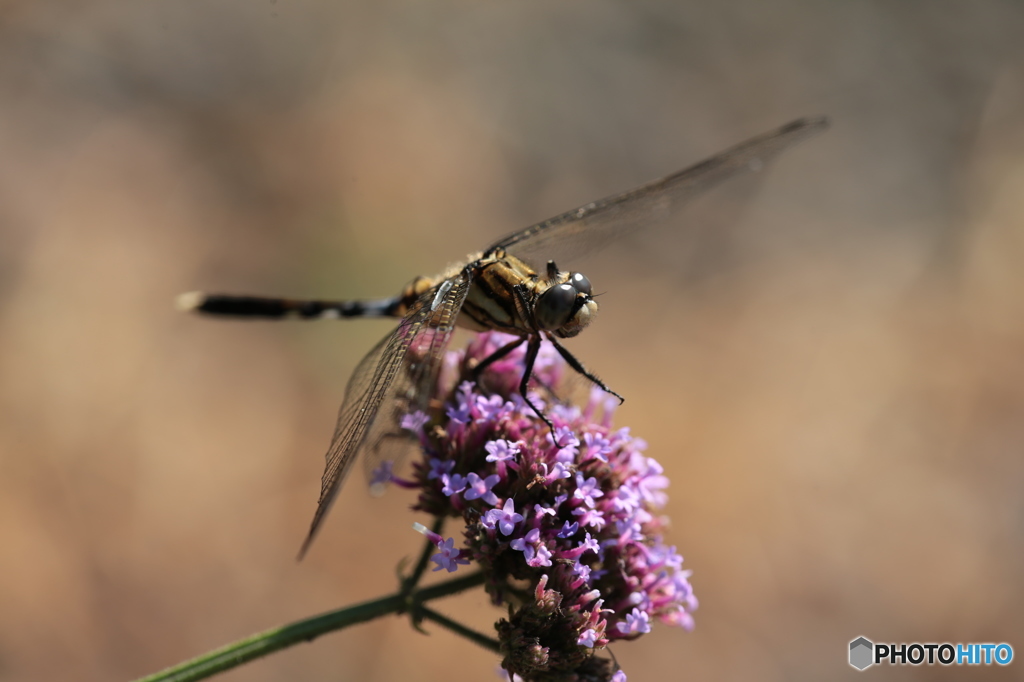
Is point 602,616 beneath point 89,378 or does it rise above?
beneath

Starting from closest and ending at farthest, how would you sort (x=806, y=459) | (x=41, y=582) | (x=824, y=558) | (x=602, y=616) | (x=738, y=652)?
1. (x=602, y=616)
2. (x=41, y=582)
3. (x=738, y=652)
4. (x=824, y=558)
5. (x=806, y=459)

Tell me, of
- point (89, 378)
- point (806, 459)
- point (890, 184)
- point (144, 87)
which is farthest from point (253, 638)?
point (890, 184)

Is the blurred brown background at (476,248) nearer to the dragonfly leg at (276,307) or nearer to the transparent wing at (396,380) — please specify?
the dragonfly leg at (276,307)

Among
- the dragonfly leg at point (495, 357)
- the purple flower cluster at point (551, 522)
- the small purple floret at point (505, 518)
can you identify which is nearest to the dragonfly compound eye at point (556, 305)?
the dragonfly leg at point (495, 357)

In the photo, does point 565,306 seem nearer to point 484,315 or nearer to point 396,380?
point 484,315

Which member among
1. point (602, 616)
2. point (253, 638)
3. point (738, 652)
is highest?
point (738, 652)

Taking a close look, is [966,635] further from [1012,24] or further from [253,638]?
[1012,24]
